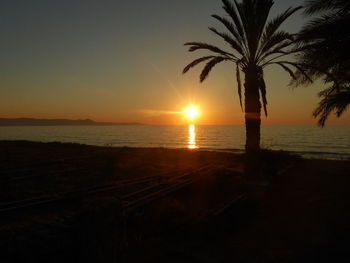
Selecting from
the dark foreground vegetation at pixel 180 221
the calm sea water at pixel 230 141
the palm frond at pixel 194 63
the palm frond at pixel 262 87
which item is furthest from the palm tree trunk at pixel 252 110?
the calm sea water at pixel 230 141

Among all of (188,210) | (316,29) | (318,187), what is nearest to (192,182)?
(188,210)

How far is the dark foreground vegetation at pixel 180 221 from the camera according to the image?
12.8 ft

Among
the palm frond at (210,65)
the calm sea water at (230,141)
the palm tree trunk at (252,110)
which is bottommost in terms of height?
the calm sea water at (230,141)

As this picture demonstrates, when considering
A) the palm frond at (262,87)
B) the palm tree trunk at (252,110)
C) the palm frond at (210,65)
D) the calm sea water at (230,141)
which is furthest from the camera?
the calm sea water at (230,141)

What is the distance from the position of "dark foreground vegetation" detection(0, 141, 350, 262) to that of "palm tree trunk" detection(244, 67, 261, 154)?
1554mm

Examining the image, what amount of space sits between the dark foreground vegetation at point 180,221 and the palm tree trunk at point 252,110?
61.2 inches

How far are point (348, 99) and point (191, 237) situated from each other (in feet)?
33.9

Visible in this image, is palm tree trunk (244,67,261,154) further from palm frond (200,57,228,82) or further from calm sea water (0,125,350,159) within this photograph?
calm sea water (0,125,350,159)

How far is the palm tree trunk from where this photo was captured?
1028 centimetres

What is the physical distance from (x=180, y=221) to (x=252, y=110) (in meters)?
5.43

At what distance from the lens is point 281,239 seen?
6.28 metres

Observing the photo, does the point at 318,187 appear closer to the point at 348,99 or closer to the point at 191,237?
the point at 348,99

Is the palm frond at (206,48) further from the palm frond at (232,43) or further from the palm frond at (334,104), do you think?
the palm frond at (334,104)

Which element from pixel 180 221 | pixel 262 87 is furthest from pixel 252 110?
pixel 180 221
